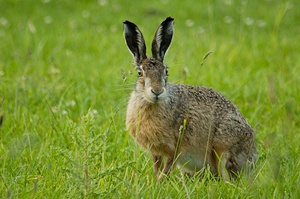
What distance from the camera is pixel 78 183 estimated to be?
348cm

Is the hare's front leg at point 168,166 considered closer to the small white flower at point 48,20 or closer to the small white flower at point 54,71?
the small white flower at point 54,71

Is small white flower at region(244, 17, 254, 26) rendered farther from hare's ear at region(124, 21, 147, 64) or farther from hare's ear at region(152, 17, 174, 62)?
hare's ear at region(124, 21, 147, 64)

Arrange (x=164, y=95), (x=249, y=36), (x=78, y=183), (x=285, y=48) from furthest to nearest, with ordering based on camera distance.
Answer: (x=249, y=36) < (x=285, y=48) < (x=164, y=95) < (x=78, y=183)

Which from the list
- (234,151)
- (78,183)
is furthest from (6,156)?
(234,151)

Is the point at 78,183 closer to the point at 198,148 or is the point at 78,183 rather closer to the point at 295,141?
the point at 198,148

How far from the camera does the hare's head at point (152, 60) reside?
427 centimetres

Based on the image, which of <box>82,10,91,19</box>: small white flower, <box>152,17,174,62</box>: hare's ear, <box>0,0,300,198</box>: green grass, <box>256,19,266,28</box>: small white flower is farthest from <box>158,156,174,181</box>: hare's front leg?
<box>82,10,91,19</box>: small white flower

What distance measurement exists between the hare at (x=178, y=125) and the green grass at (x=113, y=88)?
15 centimetres

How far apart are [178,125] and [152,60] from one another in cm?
56

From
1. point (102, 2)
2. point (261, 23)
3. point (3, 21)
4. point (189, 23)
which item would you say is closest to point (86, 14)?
point (102, 2)

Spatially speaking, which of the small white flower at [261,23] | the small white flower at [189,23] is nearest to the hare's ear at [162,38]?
the small white flower at [189,23]

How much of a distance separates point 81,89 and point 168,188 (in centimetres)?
304

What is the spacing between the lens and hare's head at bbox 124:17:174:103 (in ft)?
14.0

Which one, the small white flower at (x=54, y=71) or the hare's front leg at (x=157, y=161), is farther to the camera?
the small white flower at (x=54, y=71)
